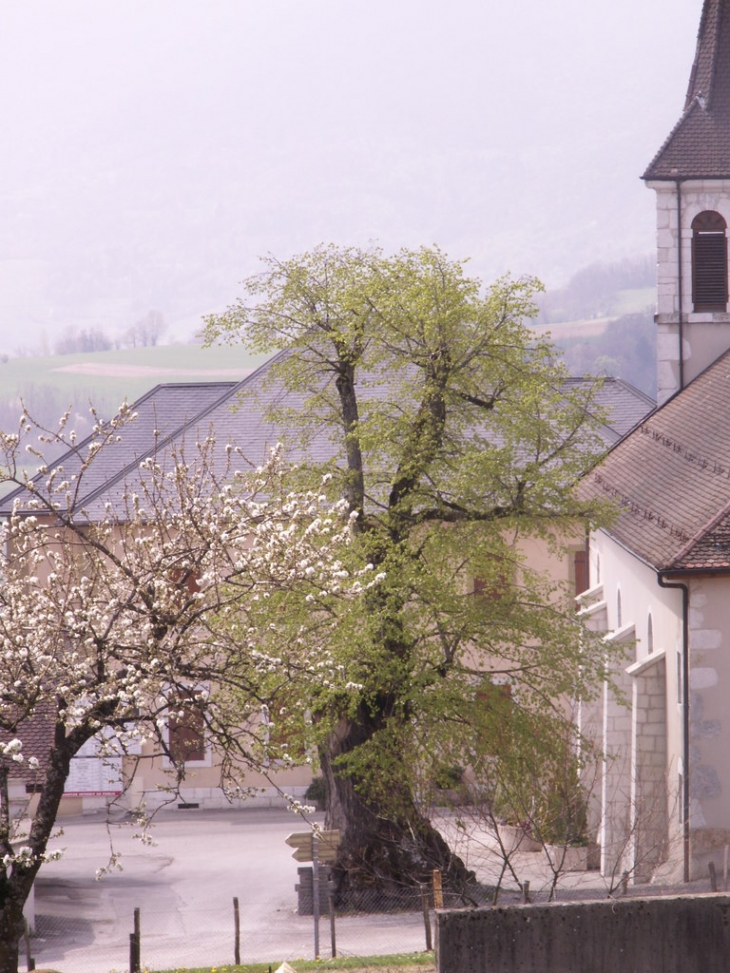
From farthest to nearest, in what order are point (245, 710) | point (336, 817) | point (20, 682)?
A: point (336, 817) < point (245, 710) < point (20, 682)

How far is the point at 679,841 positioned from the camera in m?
20.3

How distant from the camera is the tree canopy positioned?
2186 centimetres

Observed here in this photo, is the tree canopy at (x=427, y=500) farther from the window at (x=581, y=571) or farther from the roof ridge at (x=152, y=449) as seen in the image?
the window at (x=581, y=571)

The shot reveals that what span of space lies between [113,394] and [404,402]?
12310 centimetres

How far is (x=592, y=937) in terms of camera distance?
32.0ft

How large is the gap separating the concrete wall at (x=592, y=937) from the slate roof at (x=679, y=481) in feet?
36.3

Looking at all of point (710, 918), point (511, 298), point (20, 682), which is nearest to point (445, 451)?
point (511, 298)

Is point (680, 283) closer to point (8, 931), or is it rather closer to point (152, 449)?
point (152, 449)

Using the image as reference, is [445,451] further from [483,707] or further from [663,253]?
[663,253]

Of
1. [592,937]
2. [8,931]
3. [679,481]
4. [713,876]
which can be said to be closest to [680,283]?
[679,481]

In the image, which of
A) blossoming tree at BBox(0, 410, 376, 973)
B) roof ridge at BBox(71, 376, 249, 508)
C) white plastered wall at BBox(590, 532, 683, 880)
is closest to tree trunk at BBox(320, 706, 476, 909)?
white plastered wall at BBox(590, 532, 683, 880)

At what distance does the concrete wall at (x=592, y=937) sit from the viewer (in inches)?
379

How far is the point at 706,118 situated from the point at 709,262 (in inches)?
129

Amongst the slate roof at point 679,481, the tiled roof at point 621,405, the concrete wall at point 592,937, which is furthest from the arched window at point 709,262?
the concrete wall at point 592,937
